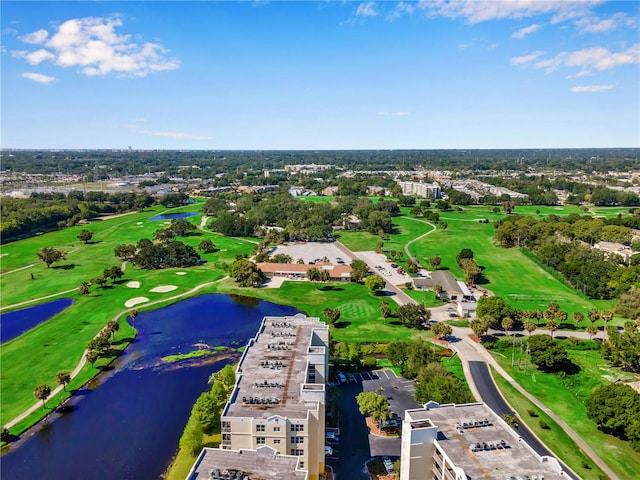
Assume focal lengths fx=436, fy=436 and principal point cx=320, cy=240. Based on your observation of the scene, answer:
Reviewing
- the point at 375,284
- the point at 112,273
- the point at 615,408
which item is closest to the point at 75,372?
the point at 112,273

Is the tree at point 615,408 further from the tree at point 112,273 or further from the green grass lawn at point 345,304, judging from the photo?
the tree at point 112,273

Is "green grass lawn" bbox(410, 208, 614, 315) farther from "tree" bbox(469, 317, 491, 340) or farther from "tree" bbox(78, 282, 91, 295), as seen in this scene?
"tree" bbox(78, 282, 91, 295)

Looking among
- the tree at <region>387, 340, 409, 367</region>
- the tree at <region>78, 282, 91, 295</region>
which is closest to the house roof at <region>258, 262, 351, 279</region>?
the tree at <region>78, 282, 91, 295</region>

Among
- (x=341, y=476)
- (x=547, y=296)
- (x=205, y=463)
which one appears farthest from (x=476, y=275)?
(x=205, y=463)

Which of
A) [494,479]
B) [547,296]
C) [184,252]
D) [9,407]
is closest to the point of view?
[494,479]

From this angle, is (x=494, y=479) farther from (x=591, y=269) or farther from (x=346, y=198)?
(x=346, y=198)

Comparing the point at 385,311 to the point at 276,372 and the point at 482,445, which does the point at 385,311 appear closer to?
the point at 276,372

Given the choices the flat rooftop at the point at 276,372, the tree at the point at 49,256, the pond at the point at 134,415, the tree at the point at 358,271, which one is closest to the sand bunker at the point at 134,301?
the pond at the point at 134,415
